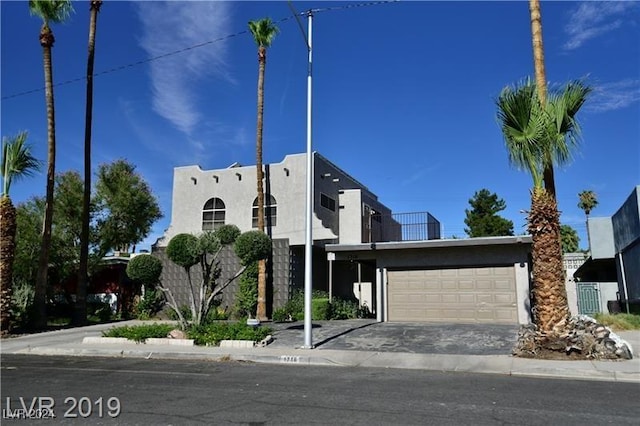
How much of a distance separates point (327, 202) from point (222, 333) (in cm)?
1171

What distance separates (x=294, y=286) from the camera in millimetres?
22625

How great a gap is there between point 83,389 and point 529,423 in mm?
6851

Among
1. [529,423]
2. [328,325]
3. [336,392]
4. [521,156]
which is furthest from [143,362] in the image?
[521,156]

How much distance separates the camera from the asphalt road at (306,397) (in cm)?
628

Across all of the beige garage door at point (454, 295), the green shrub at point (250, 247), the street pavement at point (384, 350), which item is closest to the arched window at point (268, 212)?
the beige garage door at point (454, 295)

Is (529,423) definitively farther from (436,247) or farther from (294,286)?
(294,286)

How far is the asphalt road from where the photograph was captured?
6277 mm

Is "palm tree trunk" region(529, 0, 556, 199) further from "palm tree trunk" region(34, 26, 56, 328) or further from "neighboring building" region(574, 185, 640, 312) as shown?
"palm tree trunk" region(34, 26, 56, 328)

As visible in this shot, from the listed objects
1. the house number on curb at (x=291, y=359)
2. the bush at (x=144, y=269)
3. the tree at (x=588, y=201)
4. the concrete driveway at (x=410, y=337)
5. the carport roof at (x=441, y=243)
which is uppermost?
the tree at (x=588, y=201)

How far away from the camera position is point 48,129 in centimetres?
2100

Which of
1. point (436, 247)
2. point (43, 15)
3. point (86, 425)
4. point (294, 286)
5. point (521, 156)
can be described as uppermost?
point (43, 15)

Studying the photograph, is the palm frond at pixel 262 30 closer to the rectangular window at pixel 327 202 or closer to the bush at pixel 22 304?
the rectangular window at pixel 327 202

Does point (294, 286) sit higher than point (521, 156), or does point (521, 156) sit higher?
point (521, 156)

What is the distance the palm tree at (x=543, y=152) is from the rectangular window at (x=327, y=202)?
13.2 meters
